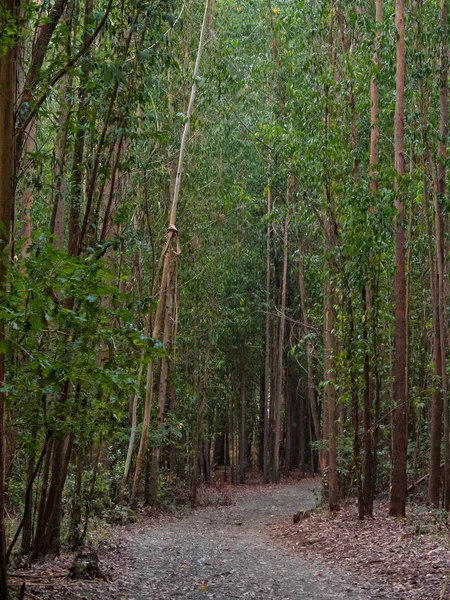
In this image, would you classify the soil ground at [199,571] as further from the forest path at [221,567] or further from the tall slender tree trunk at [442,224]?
the tall slender tree trunk at [442,224]

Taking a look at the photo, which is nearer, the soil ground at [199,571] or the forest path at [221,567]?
the soil ground at [199,571]

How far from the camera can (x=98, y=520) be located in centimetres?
1408

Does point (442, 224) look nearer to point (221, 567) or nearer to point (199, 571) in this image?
point (221, 567)

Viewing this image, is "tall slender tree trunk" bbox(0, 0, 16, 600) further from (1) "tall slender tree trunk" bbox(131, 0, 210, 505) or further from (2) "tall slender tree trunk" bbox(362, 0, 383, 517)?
(1) "tall slender tree trunk" bbox(131, 0, 210, 505)

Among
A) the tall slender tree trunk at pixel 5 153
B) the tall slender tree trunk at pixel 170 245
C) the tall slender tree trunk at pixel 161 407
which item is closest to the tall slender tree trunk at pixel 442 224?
the tall slender tree trunk at pixel 170 245

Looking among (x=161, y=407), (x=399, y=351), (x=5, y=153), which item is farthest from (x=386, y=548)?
(x=161, y=407)

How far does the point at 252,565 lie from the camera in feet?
33.0

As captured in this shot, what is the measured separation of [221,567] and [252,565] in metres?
0.56

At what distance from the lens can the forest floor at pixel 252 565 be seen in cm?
748

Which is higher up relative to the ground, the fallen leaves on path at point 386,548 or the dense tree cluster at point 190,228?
the dense tree cluster at point 190,228

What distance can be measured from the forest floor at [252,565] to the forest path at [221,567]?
0.01 m

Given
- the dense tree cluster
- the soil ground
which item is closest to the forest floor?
the soil ground

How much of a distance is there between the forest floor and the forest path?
0.01 metres

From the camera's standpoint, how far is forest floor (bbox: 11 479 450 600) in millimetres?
Result: 7484
